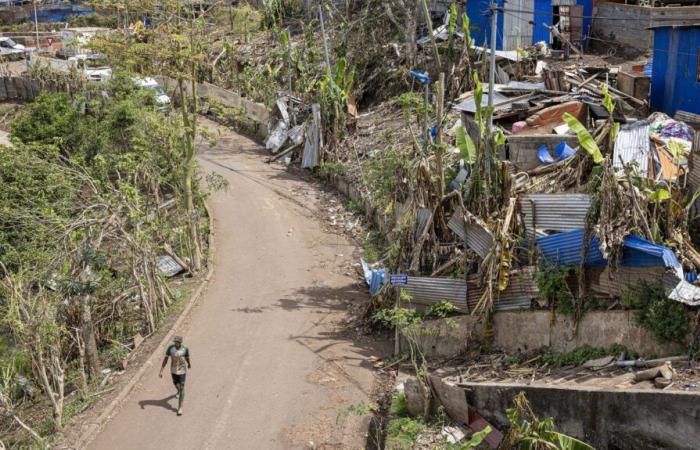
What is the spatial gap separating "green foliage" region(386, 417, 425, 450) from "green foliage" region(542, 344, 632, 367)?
2416 mm

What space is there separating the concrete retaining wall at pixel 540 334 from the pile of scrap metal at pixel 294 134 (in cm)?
1174

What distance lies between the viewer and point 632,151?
46.8ft

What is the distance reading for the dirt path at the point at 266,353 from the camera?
39.9 feet

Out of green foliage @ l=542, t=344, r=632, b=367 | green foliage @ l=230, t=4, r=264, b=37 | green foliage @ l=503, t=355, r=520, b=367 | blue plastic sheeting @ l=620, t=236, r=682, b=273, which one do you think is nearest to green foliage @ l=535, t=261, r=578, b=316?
green foliage @ l=542, t=344, r=632, b=367

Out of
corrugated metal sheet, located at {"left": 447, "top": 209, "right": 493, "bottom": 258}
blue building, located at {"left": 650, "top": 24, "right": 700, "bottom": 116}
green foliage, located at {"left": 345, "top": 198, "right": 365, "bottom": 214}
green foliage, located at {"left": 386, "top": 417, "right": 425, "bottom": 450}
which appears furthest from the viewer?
green foliage, located at {"left": 345, "top": 198, "right": 365, "bottom": 214}

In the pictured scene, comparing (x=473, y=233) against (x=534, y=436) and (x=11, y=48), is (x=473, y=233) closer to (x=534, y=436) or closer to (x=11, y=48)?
(x=534, y=436)

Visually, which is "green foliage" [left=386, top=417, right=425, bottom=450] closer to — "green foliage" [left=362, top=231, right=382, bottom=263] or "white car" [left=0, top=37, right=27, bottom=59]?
"green foliage" [left=362, top=231, right=382, bottom=263]

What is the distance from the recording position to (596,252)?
12484mm

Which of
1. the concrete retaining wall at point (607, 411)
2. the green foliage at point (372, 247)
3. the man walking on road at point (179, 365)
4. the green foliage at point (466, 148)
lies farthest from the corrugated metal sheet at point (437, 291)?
the man walking on road at point (179, 365)

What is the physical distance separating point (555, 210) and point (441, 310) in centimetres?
254

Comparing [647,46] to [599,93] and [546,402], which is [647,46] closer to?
[599,93]

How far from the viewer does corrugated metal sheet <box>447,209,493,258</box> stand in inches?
525

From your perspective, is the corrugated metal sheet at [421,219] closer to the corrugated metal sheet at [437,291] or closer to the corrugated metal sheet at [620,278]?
the corrugated metal sheet at [437,291]

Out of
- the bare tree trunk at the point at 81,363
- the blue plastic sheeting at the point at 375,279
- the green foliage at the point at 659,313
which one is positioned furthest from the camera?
the blue plastic sheeting at the point at 375,279
